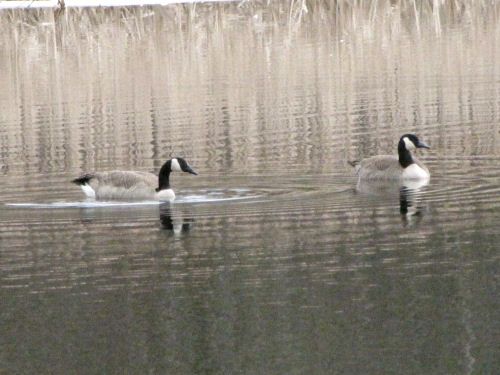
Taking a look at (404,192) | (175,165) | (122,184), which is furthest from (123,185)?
(404,192)

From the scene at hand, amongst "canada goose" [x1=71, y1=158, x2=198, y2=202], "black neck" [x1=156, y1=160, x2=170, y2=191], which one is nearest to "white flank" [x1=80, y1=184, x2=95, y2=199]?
"canada goose" [x1=71, y1=158, x2=198, y2=202]

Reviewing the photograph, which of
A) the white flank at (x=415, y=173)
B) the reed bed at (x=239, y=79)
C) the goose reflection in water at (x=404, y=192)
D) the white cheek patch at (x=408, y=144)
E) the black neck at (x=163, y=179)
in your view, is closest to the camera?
the goose reflection in water at (x=404, y=192)

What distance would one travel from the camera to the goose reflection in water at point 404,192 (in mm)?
12688

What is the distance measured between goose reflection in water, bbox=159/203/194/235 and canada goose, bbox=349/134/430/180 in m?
2.61

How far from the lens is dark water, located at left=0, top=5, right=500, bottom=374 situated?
26.5 feet

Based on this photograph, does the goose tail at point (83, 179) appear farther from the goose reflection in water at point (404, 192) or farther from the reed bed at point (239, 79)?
the goose reflection in water at point (404, 192)

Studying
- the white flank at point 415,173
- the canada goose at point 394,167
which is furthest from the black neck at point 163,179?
the white flank at point 415,173

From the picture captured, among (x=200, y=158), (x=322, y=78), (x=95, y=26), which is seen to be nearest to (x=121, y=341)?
(x=200, y=158)

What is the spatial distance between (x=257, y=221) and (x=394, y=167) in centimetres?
350

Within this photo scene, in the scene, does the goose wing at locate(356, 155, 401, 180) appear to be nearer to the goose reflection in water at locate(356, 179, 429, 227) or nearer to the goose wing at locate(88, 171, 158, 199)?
the goose reflection in water at locate(356, 179, 429, 227)

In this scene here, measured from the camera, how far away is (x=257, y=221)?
40.6 feet

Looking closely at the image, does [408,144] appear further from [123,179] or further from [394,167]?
[123,179]

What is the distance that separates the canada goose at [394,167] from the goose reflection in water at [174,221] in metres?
2.61

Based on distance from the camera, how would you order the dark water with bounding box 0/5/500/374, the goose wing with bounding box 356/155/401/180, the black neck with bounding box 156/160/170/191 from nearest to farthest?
the dark water with bounding box 0/5/500/374 < the black neck with bounding box 156/160/170/191 < the goose wing with bounding box 356/155/401/180
